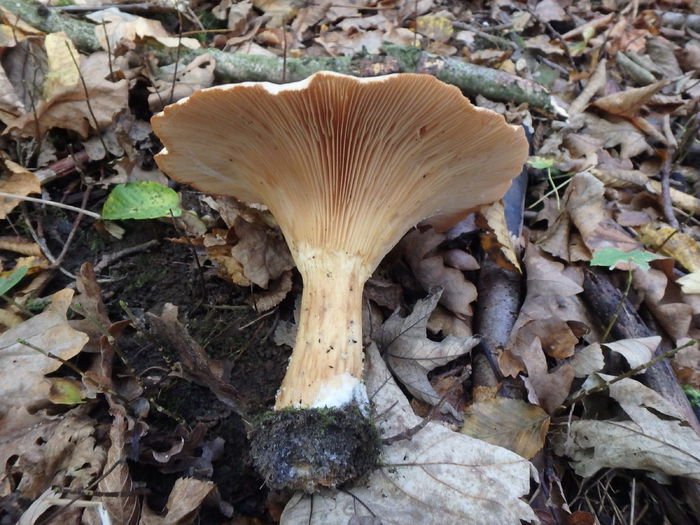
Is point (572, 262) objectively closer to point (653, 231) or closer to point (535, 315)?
point (535, 315)

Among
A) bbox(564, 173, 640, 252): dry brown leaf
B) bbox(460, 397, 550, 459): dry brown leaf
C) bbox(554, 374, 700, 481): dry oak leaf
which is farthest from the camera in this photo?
bbox(564, 173, 640, 252): dry brown leaf

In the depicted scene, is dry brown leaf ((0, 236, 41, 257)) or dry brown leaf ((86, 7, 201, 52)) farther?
dry brown leaf ((86, 7, 201, 52))

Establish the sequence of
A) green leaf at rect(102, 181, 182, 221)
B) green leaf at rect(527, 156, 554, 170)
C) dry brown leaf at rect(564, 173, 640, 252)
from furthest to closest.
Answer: green leaf at rect(527, 156, 554, 170) < dry brown leaf at rect(564, 173, 640, 252) < green leaf at rect(102, 181, 182, 221)

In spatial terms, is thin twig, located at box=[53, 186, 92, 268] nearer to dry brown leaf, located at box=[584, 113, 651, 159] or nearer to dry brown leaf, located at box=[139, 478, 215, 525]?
dry brown leaf, located at box=[139, 478, 215, 525]

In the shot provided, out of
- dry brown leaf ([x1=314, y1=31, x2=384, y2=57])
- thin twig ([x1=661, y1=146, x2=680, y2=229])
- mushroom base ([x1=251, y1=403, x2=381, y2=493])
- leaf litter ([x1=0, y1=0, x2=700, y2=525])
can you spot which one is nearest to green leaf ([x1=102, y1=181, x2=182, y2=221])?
leaf litter ([x1=0, y1=0, x2=700, y2=525])

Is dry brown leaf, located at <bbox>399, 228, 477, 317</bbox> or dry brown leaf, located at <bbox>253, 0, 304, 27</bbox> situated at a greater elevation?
dry brown leaf, located at <bbox>253, 0, 304, 27</bbox>

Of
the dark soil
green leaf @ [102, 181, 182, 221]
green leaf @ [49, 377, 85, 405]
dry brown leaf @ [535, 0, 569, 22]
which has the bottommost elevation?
the dark soil
